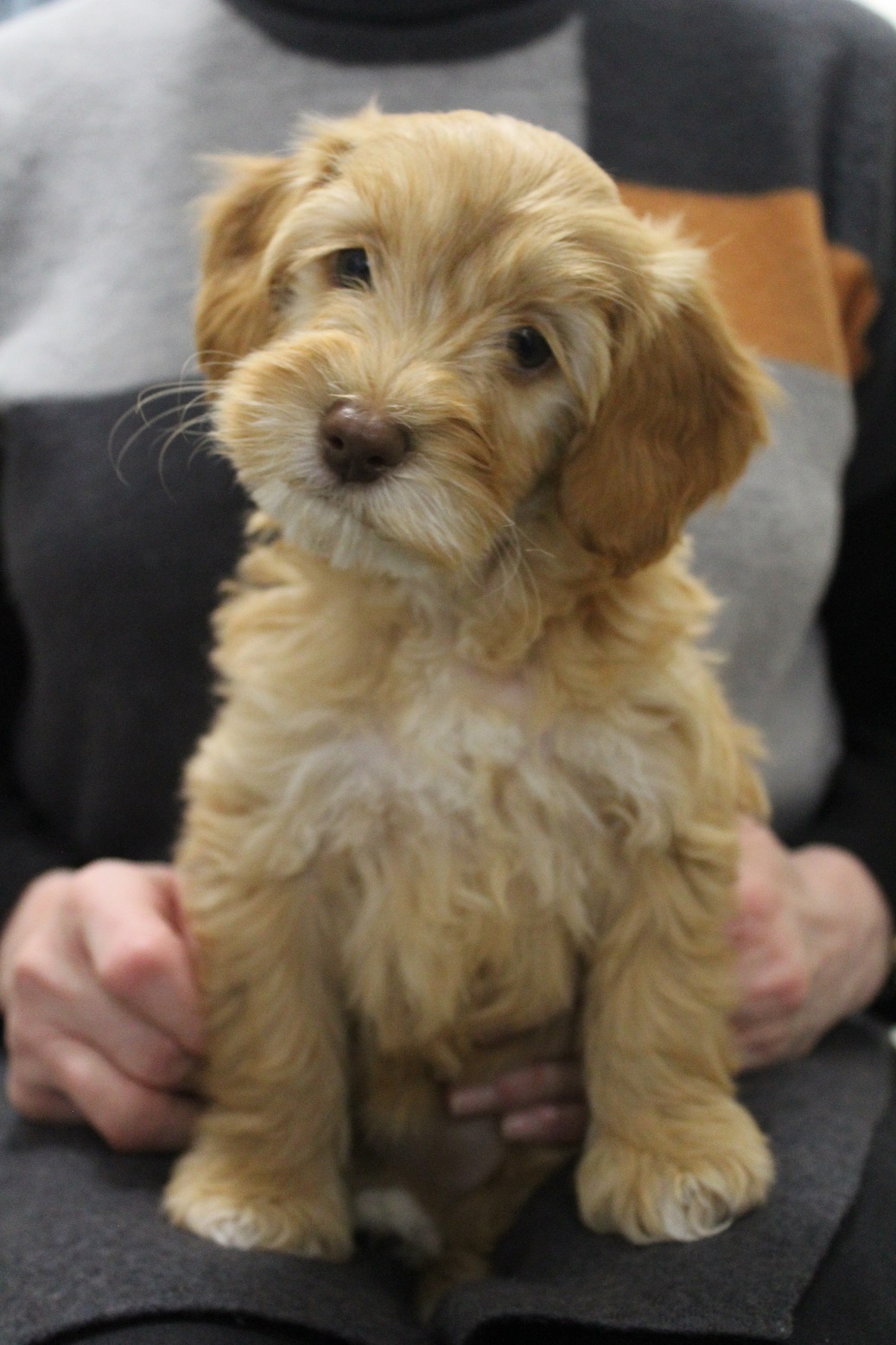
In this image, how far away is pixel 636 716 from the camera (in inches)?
53.4

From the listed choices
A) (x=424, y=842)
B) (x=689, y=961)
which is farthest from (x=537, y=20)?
(x=689, y=961)

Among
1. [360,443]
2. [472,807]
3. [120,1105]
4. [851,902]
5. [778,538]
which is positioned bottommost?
[120,1105]

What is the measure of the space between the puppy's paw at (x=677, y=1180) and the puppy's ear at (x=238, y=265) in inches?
37.1

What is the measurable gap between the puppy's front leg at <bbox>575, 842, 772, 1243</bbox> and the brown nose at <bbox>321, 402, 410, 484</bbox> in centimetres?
58

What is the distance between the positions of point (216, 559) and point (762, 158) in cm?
90

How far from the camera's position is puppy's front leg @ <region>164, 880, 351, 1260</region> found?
54.4 inches

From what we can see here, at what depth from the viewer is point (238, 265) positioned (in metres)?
→ 1.30

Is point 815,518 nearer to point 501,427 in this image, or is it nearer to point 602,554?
point 602,554

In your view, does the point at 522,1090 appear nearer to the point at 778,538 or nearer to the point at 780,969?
the point at 780,969

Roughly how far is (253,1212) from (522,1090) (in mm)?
336

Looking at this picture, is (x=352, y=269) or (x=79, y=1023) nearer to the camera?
(x=352, y=269)

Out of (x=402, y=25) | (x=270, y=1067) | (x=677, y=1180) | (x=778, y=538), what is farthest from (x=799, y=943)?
(x=402, y=25)

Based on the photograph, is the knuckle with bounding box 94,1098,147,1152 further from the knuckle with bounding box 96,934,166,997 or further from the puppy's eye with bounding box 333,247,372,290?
the puppy's eye with bounding box 333,247,372,290

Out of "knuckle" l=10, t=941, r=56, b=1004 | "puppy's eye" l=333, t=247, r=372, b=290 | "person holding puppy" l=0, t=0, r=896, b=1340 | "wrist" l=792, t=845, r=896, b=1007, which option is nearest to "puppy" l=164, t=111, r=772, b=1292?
"puppy's eye" l=333, t=247, r=372, b=290
